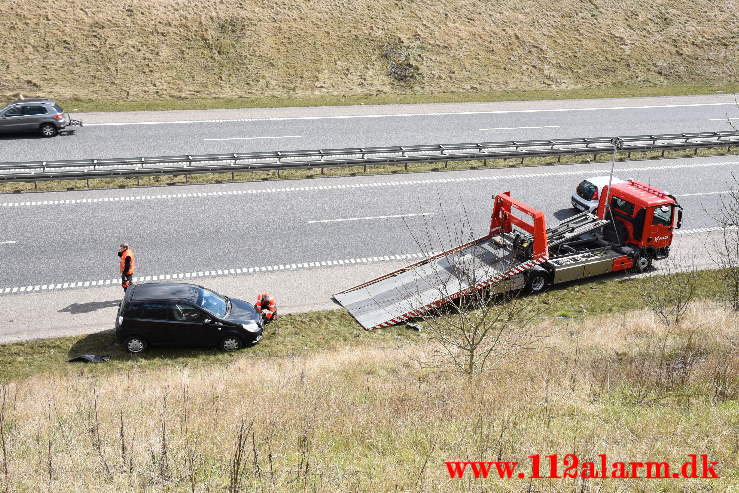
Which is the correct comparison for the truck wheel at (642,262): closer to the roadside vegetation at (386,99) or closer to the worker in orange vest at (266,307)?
the worker in orange vest at (266,307)

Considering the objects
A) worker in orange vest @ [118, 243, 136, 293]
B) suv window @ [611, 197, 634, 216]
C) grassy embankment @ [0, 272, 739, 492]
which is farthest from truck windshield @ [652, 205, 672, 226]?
worker in orange vest @ [118, 243, 136, 293]

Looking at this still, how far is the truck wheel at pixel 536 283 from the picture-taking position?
1878cm

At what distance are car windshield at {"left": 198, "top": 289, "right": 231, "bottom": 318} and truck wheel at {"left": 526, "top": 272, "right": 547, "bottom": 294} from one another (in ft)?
26.1

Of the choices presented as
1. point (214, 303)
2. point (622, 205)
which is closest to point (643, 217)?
point (622, 205)

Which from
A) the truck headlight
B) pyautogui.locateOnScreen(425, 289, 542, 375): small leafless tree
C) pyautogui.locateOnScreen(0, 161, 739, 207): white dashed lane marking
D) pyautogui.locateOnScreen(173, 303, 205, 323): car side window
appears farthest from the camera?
pyautogui.locateOnScreen(0, 161, 739, 207): white dashed lane marking

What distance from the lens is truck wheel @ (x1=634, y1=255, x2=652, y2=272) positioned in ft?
66.5

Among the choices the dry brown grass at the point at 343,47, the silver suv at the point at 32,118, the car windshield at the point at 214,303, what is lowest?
the car windshield at the point at 214,303

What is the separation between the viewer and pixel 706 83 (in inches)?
1785

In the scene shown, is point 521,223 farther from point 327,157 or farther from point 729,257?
point 327,157

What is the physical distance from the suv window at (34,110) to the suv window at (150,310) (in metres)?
17.4

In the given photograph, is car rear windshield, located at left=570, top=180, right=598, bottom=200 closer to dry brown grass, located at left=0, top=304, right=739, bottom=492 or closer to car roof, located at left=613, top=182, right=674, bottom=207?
car roof, located at left=613, top=182, right=674, bottom=207

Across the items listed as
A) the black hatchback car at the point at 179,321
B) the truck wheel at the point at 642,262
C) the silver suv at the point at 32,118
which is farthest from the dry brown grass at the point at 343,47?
the black hatchback car at the point at 179,321

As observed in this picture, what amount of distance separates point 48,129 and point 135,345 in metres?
17.6

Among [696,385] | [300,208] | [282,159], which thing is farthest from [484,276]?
[282,159]
